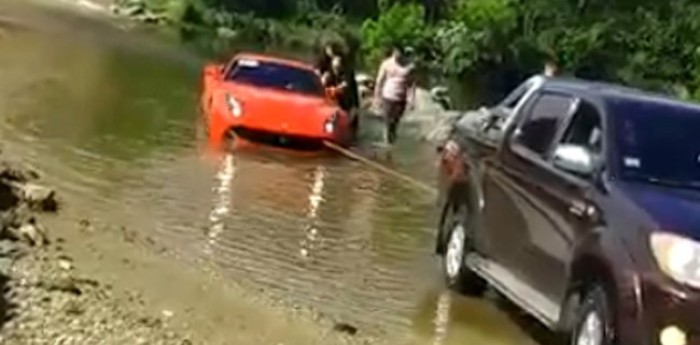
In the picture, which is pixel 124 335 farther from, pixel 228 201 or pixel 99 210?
pixel 228 201

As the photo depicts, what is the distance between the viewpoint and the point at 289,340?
10.6 metres

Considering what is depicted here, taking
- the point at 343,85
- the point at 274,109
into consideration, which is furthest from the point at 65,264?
the point at 343,85

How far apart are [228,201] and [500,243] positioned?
20.4ft

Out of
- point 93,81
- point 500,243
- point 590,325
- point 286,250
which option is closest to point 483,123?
point 500,243

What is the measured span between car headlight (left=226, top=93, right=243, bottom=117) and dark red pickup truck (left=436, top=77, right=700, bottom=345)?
10252mm

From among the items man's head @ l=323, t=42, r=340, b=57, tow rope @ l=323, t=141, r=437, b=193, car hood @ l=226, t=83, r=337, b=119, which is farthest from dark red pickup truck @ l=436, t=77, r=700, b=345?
man's head @ l=323, t=42, r=340, b=57

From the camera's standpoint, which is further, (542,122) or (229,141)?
(229,141)

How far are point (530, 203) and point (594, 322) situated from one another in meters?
1.72

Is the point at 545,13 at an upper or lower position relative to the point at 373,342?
lower

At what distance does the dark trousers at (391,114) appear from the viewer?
2675cm

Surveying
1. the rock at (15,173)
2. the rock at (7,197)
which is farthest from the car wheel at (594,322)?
the rock at (15,173)

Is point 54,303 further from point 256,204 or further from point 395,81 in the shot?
point 395,81

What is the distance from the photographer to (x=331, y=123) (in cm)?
2375

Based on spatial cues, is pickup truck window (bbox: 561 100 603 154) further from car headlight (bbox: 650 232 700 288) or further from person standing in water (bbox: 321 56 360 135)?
person standing in water (bbox: 321 56 360 135)
